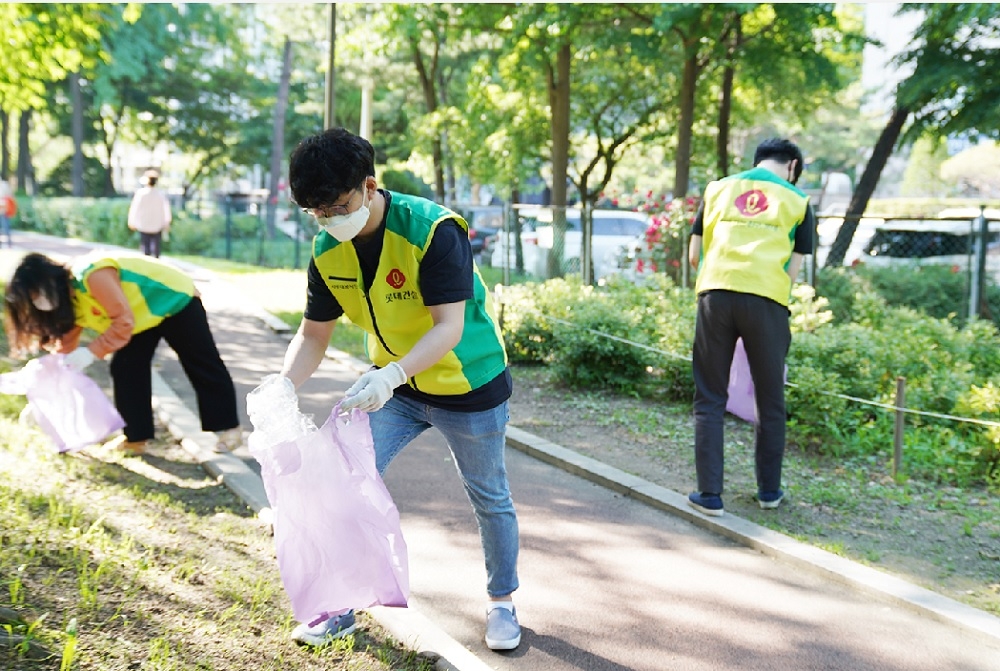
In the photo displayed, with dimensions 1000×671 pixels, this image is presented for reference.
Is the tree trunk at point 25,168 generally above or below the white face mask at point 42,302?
above

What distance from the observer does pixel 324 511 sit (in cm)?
317

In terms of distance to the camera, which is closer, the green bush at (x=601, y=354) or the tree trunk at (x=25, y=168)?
the green bush at (x=601, y=354)

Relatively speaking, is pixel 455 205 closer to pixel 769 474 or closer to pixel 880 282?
pixel 880 282

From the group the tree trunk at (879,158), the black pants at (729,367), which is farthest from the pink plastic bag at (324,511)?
the tree trunk at (879,158)

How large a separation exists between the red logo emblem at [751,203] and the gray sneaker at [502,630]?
247 cm

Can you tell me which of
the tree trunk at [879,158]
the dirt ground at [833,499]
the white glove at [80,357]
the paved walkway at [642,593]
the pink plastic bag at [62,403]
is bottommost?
the paved walkway at [642,593]

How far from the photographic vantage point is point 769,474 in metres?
5.25

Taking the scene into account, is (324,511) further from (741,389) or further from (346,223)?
(741,389)

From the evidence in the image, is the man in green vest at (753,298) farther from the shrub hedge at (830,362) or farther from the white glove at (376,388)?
the white glove at (376,388)

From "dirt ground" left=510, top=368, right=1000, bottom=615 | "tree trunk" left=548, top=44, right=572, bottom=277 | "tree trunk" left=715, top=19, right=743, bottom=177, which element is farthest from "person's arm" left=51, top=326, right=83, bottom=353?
"tree trunk" left=715, top=19, right=743, bottom=177

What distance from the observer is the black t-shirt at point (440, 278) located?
306 centimetres

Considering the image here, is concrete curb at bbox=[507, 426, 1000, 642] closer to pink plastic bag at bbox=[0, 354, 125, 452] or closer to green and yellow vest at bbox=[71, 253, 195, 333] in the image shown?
green and yellow vest at bbox=[71, 253, 195, 333]

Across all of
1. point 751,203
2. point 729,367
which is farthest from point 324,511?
point 751,203

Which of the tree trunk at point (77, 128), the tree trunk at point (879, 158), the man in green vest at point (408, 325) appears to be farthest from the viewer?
the tree trunk at point (77, 128)
